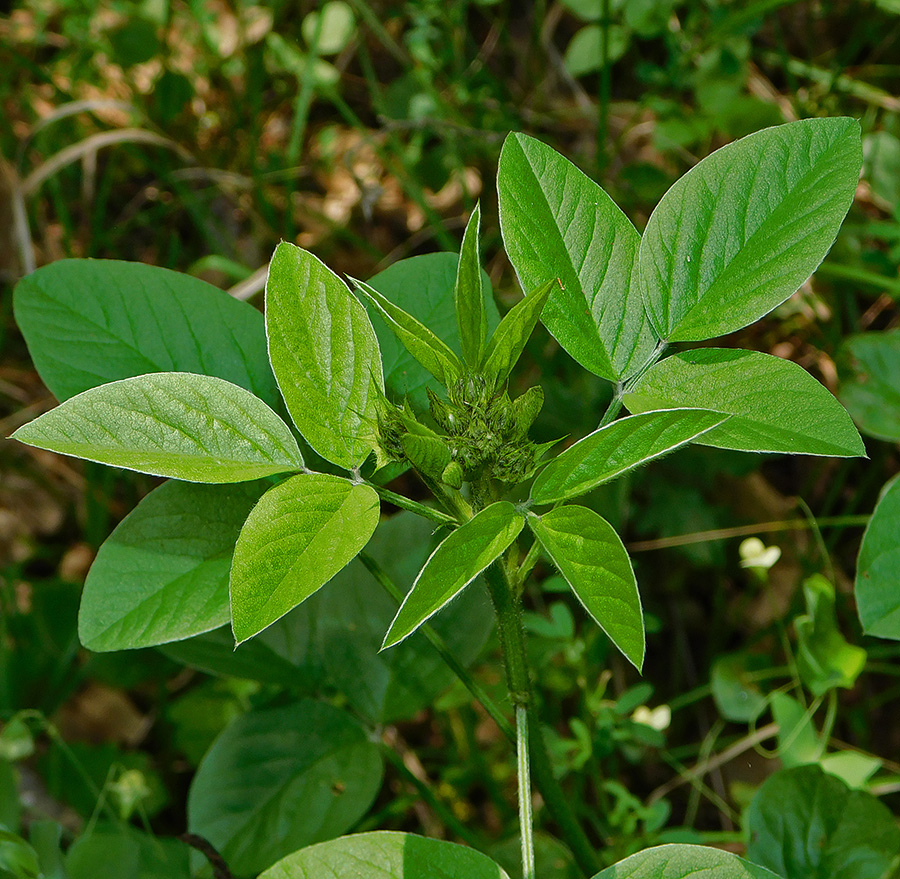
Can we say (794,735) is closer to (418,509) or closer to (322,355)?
(418,509)

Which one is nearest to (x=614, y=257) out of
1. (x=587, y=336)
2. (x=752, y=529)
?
(x=587, y=336)

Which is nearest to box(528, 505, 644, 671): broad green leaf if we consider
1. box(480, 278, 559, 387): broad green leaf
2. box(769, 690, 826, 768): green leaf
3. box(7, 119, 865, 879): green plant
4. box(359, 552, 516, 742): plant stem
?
box(7, 119, 865, 879): green plant

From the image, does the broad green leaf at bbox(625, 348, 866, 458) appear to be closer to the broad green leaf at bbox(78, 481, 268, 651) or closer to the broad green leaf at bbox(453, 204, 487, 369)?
the broad green leaf at bbox(453, 204, 487, 369)

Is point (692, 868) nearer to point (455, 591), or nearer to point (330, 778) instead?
point (455, 591)

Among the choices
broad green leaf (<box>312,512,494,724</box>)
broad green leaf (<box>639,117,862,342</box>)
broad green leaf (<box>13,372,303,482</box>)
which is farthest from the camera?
broad green leaf (<box>312,512,494,724</box>)

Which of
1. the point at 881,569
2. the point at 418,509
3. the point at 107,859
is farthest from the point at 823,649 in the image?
the point at 107,859

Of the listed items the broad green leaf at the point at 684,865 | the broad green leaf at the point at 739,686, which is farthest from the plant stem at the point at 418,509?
the broad green leaf at the point at 739,686
